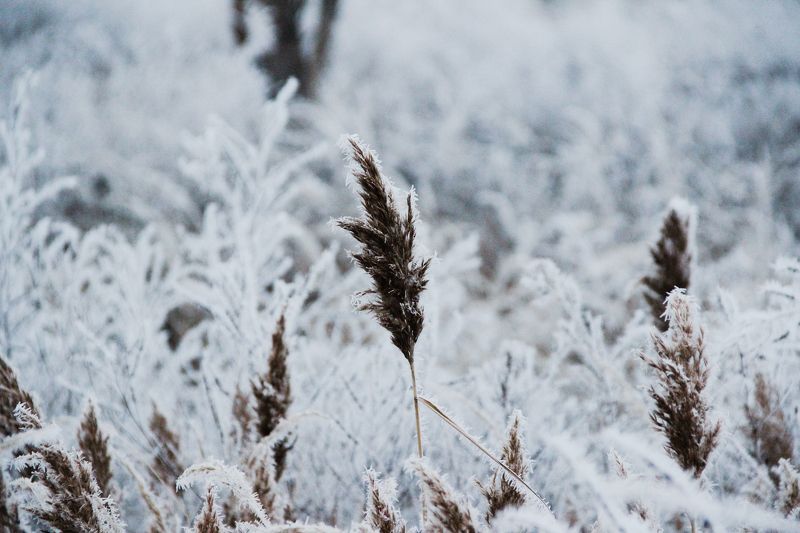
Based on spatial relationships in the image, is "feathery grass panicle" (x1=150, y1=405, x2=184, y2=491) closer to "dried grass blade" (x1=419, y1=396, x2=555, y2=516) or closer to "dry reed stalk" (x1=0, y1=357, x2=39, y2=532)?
"dry reed stalk" (x1=0, y1=357, x2=39, y2=532)

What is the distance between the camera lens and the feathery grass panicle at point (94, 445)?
897mm

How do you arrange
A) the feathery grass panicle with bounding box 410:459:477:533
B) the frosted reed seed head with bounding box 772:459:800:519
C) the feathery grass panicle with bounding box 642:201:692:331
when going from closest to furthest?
the feathery grass panicle with bounding box 410:459:477:533 < the frosted reed seed head with bounding box 772:459:800:519 < the feathery grass panicle with bounding box 642:201:692:331

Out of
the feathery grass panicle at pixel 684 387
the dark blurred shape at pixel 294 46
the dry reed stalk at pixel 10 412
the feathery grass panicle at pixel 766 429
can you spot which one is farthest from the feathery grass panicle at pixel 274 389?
the dark blurred shape at pixel 294 46

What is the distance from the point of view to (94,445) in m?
0.90

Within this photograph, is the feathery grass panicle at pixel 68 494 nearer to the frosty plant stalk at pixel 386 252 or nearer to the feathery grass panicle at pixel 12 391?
the feathery grass panicle at pixel 12 391

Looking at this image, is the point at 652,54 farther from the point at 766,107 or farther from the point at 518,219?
the point at 518,219

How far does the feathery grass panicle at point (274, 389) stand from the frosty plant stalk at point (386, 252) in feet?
0.84

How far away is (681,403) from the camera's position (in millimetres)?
711

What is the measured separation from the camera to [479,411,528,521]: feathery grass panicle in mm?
728

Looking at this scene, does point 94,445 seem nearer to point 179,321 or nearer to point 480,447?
point 480,447

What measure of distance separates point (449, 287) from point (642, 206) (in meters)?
2.77

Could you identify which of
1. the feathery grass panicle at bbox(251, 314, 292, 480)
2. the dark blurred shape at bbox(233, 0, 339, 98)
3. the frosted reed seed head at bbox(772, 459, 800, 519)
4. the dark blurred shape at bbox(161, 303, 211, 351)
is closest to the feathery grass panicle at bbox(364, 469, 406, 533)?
the feathery grass panicle at bbox(251, 314, 292, 480)

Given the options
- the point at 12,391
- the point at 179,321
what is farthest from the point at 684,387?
the point at 179,321

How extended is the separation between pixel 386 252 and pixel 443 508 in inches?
14.1
